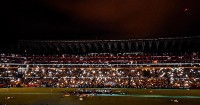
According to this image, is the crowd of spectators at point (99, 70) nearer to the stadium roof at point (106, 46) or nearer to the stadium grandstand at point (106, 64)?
the stadium grandstand at point (106, 64)

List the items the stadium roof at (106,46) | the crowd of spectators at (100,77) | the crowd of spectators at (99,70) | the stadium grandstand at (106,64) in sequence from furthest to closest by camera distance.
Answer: the stadium roof at (106,46) → the stadium grandstand at (106,64) → the crowd of spectators at (99,70) → the crowd of spectators at (100,77)

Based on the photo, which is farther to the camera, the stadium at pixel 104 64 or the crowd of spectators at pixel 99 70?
the stadium at pixel 104 64

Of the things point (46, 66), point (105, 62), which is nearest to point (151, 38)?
point (105, 62)

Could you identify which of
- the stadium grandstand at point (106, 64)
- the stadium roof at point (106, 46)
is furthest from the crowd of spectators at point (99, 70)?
the stadium roof at point (106, 46)

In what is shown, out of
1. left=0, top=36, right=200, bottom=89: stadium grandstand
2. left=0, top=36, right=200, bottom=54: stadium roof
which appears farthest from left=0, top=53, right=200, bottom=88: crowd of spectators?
left=0, top=36, right=200, bottom=54: stadium roof

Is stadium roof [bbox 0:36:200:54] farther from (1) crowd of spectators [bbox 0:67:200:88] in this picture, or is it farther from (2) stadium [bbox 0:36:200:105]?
(1) crowd of spectators [bbox 0:67:200:88]

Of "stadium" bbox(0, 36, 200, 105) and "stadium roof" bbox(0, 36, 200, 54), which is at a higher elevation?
"stadium roof" bbox(0, 36, 200, 54)

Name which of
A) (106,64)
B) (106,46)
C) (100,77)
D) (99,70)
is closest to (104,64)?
(106,64)

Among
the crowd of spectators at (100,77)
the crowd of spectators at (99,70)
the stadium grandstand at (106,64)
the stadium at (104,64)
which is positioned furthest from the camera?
the stadium grandstand at (106,64)
